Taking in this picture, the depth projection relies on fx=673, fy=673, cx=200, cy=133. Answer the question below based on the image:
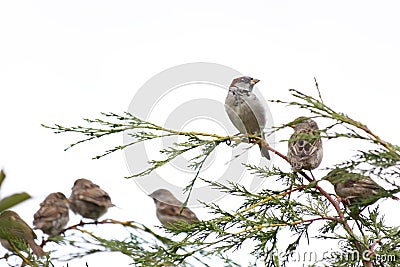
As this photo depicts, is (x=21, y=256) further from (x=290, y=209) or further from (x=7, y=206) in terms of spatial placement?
(x=290, y=209)

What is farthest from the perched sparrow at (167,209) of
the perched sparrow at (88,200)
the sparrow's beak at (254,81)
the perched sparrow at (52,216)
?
the sparrow's beak at (254,81)

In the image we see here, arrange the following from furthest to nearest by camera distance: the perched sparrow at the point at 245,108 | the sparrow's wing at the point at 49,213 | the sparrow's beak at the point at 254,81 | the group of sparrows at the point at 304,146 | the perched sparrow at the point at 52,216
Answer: the sparrow's beak at the point at 254,81
the perched sparrow at the point at 245,108
the sparrow's wing at the point at 49,213
the perched sparrow at the point at 52,216
the group of sparrows at the point at 304,146

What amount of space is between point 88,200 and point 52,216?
0.26m

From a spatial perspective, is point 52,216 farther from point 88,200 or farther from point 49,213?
point 88,200

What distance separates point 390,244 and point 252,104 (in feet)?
8.31

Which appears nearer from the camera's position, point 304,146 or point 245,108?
point 304,146

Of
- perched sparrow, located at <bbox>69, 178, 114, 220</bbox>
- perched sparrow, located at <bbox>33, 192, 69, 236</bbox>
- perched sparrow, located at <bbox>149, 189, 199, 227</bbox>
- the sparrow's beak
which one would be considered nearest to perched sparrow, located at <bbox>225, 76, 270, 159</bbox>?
the sparrow's beak

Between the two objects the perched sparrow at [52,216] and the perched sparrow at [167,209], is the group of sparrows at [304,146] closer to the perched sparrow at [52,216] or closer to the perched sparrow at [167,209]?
the perched sparrow at [167,209]

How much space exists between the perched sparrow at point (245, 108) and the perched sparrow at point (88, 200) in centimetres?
115

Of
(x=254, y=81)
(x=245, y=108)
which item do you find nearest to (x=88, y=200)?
(x=245, y=108)

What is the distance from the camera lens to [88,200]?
449cm

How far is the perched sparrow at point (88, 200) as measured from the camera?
438cm

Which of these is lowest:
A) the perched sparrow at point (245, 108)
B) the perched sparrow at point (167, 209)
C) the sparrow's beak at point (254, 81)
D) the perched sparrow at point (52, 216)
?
the perched sparrow at point (52, 216)

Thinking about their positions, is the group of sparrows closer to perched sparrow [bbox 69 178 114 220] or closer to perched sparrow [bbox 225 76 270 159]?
perched sparrow [bbox 225 76 270 159]
